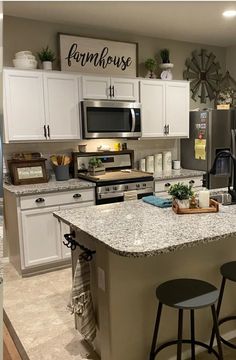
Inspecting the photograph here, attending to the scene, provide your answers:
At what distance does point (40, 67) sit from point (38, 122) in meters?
0.68

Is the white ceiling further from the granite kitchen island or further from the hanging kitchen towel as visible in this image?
the hanging kitchen towel

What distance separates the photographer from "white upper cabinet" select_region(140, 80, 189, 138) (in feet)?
14.1

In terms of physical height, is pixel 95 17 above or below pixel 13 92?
above

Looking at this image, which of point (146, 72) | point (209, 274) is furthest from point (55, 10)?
point (209, 274)

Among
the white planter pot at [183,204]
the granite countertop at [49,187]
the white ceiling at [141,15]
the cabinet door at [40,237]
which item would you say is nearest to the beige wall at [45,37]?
the white ceiling at [141,15]

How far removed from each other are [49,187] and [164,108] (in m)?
1.89

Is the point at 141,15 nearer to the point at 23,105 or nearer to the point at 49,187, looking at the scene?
the point at 23,105

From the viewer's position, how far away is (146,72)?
4.60m

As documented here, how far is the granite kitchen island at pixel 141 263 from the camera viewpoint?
70.2 inches

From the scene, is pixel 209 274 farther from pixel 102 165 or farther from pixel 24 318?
pixel 102 165

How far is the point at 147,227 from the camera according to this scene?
1.95 m

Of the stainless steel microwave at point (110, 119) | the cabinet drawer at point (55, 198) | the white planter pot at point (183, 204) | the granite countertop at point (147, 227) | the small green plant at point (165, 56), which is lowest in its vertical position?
the cabinet drawer at point (55, 198)

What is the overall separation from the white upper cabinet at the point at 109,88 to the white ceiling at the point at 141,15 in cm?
64

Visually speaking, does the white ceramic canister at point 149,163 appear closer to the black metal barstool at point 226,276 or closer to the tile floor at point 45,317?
the tile floor at point 45,317
